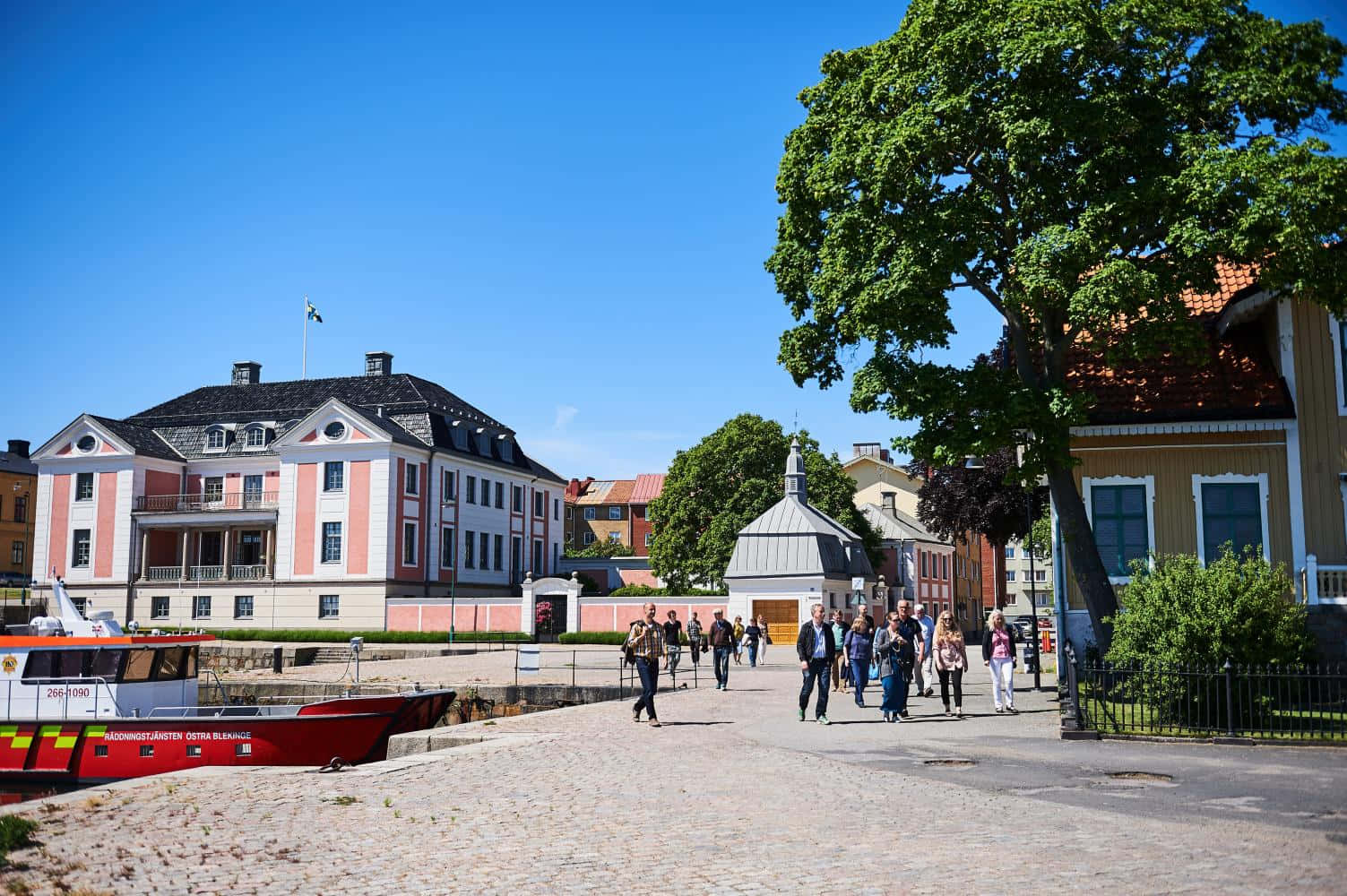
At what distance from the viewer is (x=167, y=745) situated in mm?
20031

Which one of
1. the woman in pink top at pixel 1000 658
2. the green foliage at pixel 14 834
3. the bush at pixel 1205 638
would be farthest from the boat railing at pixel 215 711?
the bush at pixel 1205 638

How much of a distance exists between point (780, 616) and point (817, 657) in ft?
106

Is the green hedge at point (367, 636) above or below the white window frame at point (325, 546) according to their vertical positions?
below

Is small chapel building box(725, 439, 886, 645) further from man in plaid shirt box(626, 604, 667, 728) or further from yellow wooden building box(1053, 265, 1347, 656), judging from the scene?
man in plaid shirt box(626, 604, 667, 728)

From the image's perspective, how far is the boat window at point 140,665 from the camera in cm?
2103

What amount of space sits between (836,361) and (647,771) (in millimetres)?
11235

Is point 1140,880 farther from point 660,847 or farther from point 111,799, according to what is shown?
point 111,799

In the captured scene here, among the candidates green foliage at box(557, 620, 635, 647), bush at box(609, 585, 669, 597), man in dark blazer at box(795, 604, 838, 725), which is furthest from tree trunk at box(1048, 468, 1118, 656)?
bush at box(609, 585, 669, 597)

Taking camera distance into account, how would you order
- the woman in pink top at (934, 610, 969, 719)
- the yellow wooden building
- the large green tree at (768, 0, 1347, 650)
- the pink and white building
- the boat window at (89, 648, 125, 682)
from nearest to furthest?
the large green tree at (768, 0, 1347, 650) → the woman in pink top at (934, 610, 969, 719) → the boat window at (89, 648, 125, 682) → the yellow wooden building → the pink and white building

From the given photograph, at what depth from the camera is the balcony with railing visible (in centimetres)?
5769

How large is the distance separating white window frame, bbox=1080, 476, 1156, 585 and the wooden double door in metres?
28.4

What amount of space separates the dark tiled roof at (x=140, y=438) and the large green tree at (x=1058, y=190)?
49138 mm

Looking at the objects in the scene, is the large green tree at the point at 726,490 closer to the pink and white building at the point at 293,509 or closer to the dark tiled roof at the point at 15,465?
the pink and white building at the point at 293,509

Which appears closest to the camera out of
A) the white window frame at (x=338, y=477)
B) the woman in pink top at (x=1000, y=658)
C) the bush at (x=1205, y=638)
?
the bush at (x=1205, y=638)
